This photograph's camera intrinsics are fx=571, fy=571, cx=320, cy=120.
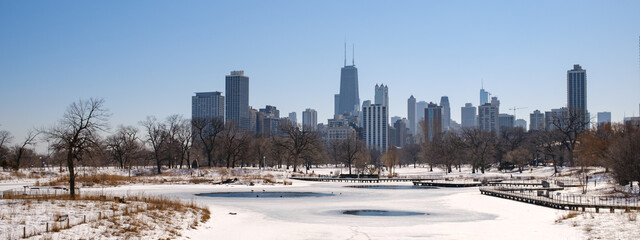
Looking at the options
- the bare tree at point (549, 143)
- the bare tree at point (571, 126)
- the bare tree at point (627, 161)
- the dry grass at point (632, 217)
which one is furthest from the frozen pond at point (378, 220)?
the bare tree at point (549, 143)

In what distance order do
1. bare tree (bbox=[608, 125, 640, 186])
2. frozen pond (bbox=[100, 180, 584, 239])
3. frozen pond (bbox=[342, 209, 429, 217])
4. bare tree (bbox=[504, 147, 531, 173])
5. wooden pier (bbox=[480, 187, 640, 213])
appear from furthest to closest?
bare tree (bbox=[504, 147, 531, 173]) → bare tree (bbox=[608, 125, 640, 186]) → wooden pier (bbox=[480, 187, 640, 213]) → frozen pond (bbox=[342, 209, 429, 217]) → frozen pond (bbox=[100, 180, 584, 239])

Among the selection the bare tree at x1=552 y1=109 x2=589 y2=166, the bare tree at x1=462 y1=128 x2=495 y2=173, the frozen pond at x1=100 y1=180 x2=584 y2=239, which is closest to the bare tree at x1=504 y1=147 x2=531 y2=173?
the bare tree at x1=462 y1=128 x2=495 y2=173

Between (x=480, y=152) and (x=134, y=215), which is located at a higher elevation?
(x=480, y=152)

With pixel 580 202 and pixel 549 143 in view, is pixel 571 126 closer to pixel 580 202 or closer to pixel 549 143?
pixel 549 143

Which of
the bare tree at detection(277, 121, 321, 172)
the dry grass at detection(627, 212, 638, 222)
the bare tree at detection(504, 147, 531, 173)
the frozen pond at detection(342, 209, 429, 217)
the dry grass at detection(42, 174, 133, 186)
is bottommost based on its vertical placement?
the frozen pond at detection(342, 209, 429, 217)

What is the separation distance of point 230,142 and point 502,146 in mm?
64693

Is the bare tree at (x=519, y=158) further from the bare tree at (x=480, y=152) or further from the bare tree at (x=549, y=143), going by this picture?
the bare tree at (x=549, y=143)

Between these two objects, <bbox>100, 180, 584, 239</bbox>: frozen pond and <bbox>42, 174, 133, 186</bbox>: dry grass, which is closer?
<bbox>100, 180, 584, 239</bbox>: frozen pond

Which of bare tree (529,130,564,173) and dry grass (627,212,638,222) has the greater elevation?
bare tree (529,130,564,173)

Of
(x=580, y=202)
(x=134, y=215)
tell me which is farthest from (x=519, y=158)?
(x=134, y=215)

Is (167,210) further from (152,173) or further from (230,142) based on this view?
(230,142)

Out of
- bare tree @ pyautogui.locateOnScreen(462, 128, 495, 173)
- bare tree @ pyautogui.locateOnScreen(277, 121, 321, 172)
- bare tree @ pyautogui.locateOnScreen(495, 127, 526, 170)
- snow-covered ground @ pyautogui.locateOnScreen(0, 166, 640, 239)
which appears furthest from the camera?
bare tree @ pyautogui.locateOnScreen(495, 127, 526, 170)

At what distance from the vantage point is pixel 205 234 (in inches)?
1049

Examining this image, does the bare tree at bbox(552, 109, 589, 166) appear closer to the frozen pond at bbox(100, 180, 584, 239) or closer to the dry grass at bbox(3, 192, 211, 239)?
the frozen pond at bbox(100, 180, 584, 239)
